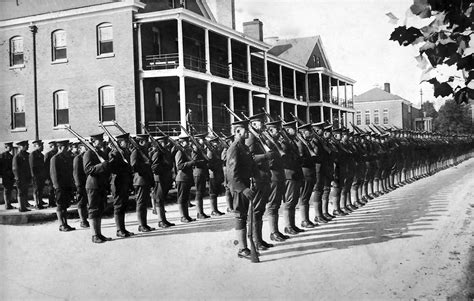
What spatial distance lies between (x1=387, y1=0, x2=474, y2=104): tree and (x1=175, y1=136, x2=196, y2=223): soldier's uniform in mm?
7635

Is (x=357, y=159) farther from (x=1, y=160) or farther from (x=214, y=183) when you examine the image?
(x=1, y=160)

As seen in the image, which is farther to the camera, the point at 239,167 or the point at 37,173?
the point at 37,173

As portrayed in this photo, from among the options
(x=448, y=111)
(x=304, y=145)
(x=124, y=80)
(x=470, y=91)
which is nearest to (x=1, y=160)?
(x=124, y=80)

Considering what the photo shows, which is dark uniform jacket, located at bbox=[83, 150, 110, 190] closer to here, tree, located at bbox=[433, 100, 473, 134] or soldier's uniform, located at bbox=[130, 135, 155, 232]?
soldier's uniform, located at bbox=[130, 135, 155, 232]

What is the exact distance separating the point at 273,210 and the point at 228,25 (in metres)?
18.7

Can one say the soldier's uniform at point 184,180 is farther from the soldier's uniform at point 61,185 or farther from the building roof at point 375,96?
the building roof at point 375,96

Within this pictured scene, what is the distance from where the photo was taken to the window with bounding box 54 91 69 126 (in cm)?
2039

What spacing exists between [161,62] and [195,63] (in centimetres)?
370

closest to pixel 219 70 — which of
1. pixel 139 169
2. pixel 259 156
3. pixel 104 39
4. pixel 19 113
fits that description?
pixel 104 39

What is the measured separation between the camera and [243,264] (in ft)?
20.2

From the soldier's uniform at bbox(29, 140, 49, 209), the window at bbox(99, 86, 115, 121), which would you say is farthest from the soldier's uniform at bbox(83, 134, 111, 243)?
the window at bbox(99, 86, 115, 121)

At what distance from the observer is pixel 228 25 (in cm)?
2434

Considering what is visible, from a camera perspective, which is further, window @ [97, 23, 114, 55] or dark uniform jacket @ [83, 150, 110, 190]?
window @ [97, 23, 114, 55]

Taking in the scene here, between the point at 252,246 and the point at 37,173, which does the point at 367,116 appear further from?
the point at 252,246
